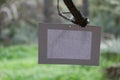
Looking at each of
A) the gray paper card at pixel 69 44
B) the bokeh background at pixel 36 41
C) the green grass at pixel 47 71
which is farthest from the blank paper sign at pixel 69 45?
the green grass at pixel 47 71

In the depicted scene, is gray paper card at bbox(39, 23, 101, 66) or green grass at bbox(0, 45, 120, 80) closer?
gray paper card at bbox(39, 23, 101, 66)

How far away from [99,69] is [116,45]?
29.1 inches

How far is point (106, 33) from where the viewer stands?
6.83 meters

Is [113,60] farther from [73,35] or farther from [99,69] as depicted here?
[73,35]

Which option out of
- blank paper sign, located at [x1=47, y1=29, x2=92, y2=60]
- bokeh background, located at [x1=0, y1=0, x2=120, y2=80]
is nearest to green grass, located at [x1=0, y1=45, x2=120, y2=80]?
bokeh background, located at [x1=0, y1=0, x2=120, y2=80]

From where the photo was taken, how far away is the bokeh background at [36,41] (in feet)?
12.9

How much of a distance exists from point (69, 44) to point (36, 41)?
5547 mm

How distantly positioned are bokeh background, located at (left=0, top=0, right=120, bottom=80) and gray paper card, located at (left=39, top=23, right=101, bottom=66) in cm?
29

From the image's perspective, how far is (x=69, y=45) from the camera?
1.64m

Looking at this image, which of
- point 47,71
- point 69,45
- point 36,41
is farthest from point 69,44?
point 36,41

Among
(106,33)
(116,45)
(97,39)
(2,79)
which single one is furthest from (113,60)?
(97,39)

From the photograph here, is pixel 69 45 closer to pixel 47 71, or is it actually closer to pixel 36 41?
pixel 47 71

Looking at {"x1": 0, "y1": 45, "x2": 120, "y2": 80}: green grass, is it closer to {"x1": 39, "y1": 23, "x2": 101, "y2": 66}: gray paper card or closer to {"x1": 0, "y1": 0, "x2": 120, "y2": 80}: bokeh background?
{"x1": 0, "y1": 0, "x2": 120, "y2": 80}: bokeh background

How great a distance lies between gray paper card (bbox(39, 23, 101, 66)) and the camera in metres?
1.60
